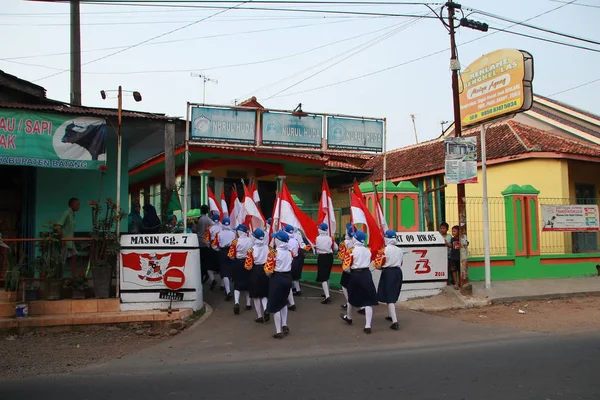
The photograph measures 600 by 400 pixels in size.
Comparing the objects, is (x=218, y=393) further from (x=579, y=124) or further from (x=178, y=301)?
(x=579, y=124)

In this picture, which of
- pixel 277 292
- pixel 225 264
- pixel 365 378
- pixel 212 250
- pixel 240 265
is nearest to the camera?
pixel 365 378

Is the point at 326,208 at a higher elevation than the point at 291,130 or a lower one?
lower

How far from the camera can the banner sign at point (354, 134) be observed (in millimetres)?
12273

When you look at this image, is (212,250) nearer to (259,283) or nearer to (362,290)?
(259,283)

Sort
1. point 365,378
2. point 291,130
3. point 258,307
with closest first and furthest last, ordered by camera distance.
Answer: point 365,378 → point 258,307 → point 291,130

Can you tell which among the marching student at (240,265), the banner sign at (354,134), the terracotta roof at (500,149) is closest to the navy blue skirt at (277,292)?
the marching student at (240,265)

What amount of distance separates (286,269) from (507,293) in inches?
230

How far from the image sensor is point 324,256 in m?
11.1

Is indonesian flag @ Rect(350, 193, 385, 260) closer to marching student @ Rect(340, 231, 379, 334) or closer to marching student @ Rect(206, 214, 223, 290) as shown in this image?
marching student @ Rect(340, 231, 379, 334)

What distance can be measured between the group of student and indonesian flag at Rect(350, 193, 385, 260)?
0.19 m

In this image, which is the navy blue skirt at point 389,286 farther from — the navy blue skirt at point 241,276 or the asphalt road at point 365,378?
the navy blue skirt at point 241,276

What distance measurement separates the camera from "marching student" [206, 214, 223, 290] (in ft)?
38.4

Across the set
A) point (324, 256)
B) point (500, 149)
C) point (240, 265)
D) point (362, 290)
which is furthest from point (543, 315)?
point (500, 149)

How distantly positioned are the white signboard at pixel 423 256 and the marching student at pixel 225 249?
3626 mm
